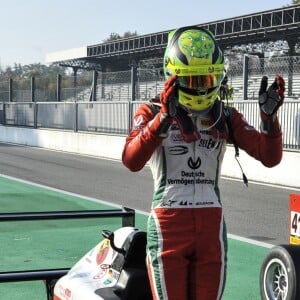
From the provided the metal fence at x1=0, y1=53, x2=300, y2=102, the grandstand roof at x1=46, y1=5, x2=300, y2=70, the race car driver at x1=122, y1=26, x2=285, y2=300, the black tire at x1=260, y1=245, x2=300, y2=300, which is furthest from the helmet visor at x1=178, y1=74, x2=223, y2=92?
the grandstand roof at x1=46, y1=5, x2=300, y2=70

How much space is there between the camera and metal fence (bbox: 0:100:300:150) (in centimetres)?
1591

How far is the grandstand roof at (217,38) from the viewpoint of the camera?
31.6m

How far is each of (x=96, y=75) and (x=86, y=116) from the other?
1.80m

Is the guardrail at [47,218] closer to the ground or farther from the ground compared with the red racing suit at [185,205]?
closer to the ground

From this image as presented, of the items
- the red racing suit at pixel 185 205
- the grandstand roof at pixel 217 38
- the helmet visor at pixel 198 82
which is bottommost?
the red racing suit at pixel 185 205

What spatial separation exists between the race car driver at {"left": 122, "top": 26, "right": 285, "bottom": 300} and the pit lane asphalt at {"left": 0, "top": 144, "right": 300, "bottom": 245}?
5192mm

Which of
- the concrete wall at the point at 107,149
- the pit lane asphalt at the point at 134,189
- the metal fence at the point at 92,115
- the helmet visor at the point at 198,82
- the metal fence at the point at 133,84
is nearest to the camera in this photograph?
the helmet visor at the point at 198,82

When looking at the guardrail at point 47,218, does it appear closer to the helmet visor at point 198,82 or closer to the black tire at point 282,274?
the black tire at point 282,274

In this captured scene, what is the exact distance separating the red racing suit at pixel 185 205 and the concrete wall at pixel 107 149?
1199 cm

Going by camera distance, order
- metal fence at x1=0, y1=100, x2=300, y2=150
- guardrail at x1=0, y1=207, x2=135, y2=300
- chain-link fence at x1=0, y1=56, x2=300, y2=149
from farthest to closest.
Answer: chain-link fence at x1=0, y1=56, x2=300, y2=149 < metal fence at x1=0, y1=100, x2=300, y2=150 < guardrail at x1=0, y1=207, x2=135, y2=300

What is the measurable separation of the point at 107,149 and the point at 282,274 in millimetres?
19159

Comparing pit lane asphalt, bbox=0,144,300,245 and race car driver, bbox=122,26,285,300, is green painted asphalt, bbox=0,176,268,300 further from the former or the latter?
race car driver, bbox=122,26,285,300

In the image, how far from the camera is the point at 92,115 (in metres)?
24.9

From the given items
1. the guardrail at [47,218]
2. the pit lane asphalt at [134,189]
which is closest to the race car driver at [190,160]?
the guardrail at [47,218]
